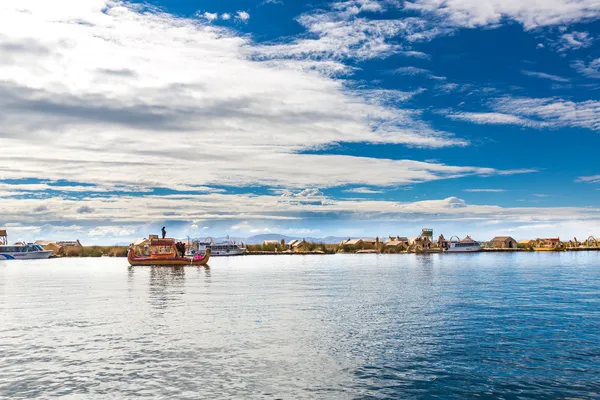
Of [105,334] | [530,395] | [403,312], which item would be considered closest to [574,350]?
[530,395]

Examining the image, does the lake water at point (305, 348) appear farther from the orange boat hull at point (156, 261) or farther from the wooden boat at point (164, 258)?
the wooden boat at point (164, 258)

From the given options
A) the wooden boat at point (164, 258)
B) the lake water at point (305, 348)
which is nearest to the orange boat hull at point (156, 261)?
the wooden boat at point (164, 258)

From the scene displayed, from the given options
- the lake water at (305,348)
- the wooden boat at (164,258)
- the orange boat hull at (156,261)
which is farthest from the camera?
the wooden boat at (164,258)

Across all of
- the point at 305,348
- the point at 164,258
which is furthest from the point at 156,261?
the point at 305,348

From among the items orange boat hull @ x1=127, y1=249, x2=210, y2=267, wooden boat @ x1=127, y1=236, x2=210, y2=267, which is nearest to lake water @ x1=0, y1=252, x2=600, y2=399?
orange boat hull @ x1=127, y1=249, x2=210, y2=267

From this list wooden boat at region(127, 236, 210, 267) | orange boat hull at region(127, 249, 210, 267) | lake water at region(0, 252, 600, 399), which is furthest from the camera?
wooden boat at region(127, 236, 210, 267)

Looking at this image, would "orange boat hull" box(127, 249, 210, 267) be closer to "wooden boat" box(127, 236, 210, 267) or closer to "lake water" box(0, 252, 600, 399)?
"wooden boat" box(127, 236, 210, 267)

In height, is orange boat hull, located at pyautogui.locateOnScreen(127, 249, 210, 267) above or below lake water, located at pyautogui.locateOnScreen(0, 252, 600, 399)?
above

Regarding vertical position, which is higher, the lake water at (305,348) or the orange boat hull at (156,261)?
the orange boat hull at (156,261)

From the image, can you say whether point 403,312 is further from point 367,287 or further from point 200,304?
point 367,287

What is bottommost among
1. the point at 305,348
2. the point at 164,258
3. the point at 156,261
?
the point at 305,348

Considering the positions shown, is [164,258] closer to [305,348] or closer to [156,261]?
[156,261]

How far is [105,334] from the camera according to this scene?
33.6 meters

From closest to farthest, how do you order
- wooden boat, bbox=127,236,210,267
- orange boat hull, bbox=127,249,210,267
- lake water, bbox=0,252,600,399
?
lake water, bbox=0,252,600,399 → orange boat hull, bbox=127,249,210,267 → wooden boat, bbox=127,236,210,267
